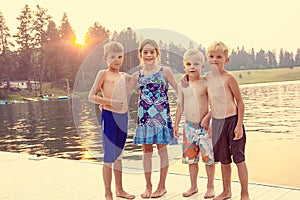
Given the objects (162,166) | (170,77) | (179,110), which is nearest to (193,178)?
(162,166)

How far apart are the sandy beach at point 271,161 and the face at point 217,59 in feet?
15.8

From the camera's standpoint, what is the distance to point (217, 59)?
14.4 feet

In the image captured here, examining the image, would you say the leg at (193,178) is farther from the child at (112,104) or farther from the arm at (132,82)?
the arm at (132,82)

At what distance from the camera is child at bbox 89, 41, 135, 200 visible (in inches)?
181

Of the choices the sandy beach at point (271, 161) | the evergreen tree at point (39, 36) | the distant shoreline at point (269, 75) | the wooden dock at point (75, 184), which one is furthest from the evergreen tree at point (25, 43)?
the wooden dock at point (75, 184)

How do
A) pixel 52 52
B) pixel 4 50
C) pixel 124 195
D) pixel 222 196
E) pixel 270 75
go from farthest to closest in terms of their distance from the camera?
pixel 270 75, pixel 4 50, pixel 52 52, pixel 124 195, pixel 222 196

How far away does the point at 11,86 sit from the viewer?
69.5 meters

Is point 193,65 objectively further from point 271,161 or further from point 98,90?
point 271,161

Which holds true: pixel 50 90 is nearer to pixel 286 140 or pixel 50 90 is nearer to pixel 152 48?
pixel 286 140

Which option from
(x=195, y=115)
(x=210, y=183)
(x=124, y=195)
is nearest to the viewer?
(x=195, y=115)

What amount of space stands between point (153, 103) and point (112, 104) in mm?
475

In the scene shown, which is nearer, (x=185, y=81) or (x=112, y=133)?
(x=112, y=133)

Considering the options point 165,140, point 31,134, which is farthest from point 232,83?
point 31,134

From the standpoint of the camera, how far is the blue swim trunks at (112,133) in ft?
15.1
